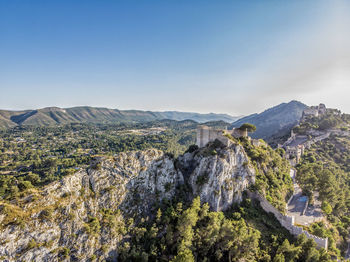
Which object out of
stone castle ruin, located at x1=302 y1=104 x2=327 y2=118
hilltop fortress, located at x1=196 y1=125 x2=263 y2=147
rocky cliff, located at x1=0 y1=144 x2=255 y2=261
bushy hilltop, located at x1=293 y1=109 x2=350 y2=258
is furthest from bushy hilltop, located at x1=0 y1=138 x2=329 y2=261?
stone castle ruin, located at x1=302 y1=104 x2=327 y2=118

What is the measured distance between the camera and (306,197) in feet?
159

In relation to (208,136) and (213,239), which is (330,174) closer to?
(208,136)

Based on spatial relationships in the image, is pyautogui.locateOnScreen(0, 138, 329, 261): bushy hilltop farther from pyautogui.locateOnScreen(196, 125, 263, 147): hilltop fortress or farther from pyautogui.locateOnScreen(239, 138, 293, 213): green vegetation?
pyautogui.locateOnScreen(196, 125, 263, 147): hilltop fortress

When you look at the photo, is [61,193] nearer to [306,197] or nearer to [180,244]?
[180,244]

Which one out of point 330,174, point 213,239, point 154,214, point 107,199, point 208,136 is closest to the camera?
point 213,239

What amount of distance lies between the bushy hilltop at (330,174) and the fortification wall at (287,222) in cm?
231

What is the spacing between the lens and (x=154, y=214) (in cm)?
3803

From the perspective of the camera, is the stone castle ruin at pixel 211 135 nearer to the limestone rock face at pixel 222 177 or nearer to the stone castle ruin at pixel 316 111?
the limestone rock face at pixel 222 177

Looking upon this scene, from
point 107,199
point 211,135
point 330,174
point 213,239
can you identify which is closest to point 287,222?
point 213,239

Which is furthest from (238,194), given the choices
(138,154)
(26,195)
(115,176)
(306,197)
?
(26,195)

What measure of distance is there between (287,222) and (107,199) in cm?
3846

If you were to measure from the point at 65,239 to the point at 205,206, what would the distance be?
89.3 ft

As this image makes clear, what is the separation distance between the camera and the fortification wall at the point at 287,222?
32.3 m

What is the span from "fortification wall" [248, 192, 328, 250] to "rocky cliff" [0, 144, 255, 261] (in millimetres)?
5019
